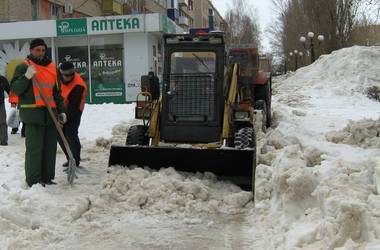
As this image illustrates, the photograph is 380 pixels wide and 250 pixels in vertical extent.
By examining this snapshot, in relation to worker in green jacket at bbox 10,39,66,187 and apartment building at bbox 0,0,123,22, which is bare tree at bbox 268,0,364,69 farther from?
worker in green jacket at bbox 10,39,66,187

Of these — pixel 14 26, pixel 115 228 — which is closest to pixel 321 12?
pixel 14 26

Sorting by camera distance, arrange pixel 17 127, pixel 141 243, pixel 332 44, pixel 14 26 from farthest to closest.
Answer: pixel 332 44, pixel 14 26, pixel 17 127, pixel 141 243

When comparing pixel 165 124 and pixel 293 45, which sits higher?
pixel 293 45

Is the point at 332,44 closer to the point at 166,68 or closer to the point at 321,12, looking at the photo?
the point at 321,12

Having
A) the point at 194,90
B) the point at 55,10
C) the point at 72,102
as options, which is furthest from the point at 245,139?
the point at 55,10

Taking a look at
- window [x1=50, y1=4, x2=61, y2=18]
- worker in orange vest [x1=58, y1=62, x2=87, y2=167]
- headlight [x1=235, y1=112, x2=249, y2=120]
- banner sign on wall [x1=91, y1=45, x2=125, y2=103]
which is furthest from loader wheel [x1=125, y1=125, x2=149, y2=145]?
window [x1=50, y1=4, x2=61, y2=18]

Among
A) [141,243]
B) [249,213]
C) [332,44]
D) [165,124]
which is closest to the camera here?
[141,243]

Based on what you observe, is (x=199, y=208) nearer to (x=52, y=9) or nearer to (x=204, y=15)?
(x=52, y=9)

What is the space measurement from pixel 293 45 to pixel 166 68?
5315 cm

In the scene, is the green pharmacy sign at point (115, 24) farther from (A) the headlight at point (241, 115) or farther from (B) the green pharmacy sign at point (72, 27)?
(A) the headlight at point (241, 115)

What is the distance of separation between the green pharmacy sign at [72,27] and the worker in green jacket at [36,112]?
15.9 meters

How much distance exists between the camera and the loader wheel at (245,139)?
25.6 feet

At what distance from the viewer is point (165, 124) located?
864 cm

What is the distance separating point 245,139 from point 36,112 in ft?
9.21
